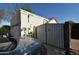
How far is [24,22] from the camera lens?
455cm

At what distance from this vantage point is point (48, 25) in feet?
14.9

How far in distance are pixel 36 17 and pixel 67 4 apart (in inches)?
23.4

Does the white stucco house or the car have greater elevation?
the white stucco house

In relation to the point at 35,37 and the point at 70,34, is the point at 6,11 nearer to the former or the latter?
the point at 35,37

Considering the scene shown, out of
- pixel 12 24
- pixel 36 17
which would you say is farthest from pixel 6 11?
pixel 36 17

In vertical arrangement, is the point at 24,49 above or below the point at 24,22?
below

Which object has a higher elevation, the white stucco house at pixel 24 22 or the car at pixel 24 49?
the white stucco house at pixel 24 22

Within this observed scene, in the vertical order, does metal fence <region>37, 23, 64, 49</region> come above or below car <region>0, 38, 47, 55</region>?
above

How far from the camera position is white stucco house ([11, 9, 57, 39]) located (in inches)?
177

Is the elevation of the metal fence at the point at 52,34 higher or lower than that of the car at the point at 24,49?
higher

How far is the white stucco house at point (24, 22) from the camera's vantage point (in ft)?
14.8

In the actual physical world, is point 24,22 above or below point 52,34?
above

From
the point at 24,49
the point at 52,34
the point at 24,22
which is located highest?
the point at 24,22
